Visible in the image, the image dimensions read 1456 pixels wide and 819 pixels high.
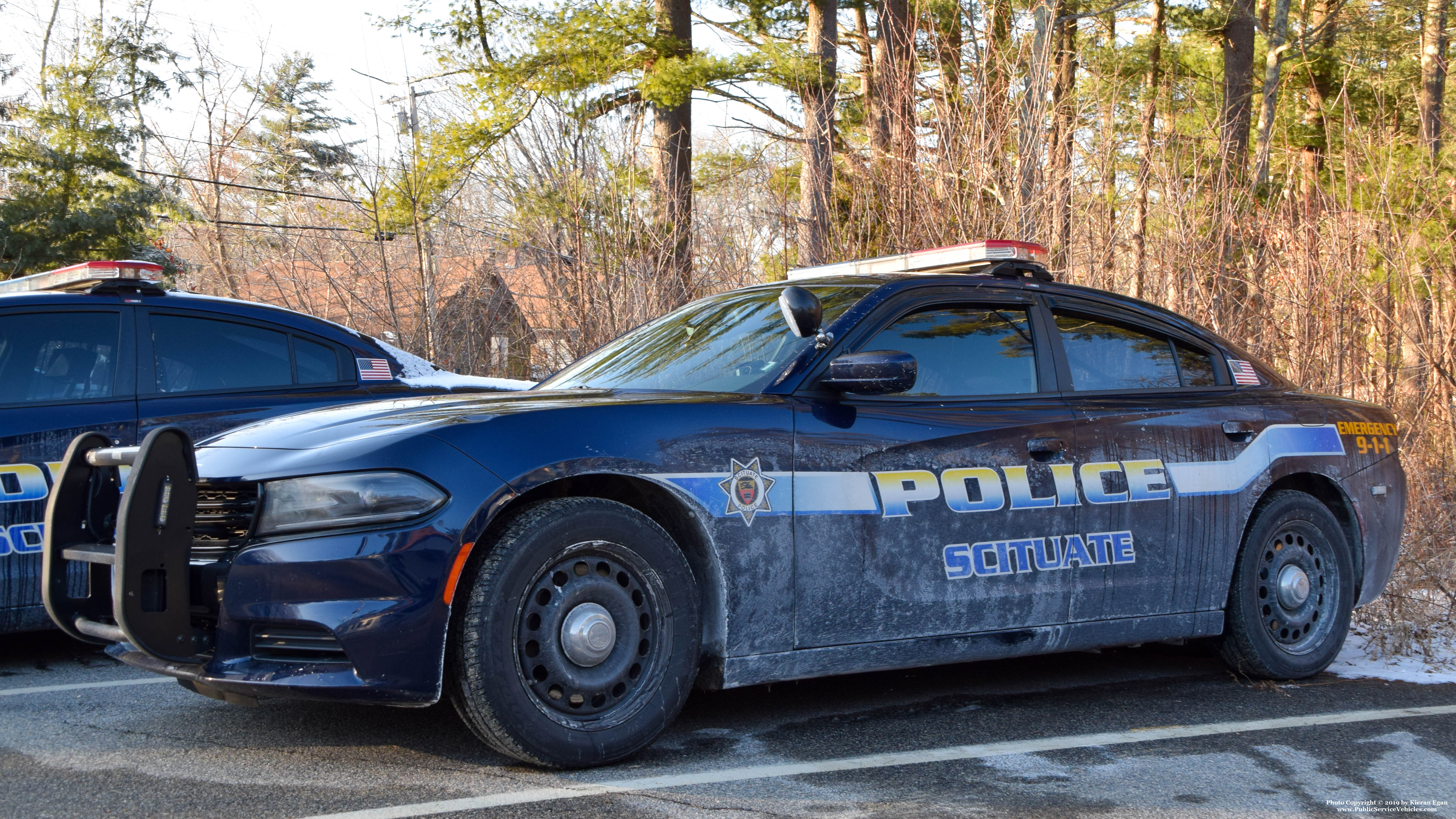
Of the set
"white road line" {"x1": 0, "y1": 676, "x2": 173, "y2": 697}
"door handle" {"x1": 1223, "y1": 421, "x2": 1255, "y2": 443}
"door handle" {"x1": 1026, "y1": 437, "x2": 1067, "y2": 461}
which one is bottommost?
"white road line" {"x1": 0, "y1": 676, "x2": 173, "y2": 697}

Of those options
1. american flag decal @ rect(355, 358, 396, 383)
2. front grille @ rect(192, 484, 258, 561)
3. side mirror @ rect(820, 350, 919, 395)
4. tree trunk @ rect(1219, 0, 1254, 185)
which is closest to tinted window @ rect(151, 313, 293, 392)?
american flag decal @ rect(355, 358, 396, 383)

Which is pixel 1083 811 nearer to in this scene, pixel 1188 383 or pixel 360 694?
pixel 360 694

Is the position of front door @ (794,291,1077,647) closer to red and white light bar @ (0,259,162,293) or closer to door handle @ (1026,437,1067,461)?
door handle @ (1026,437,1067,461)

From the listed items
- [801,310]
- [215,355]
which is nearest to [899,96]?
[215,355]

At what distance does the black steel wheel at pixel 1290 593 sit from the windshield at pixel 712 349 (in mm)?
2037

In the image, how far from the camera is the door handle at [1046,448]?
448 cm

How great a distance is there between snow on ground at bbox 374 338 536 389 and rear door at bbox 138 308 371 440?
338mm

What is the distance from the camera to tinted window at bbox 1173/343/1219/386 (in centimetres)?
523

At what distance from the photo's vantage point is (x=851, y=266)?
554 centimetres

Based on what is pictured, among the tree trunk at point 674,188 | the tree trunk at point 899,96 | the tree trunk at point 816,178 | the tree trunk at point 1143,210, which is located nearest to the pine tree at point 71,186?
the tree trunk at point 674,188

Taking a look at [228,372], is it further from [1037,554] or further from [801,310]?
[1037,554]

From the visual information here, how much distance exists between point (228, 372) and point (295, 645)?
300 centimetres

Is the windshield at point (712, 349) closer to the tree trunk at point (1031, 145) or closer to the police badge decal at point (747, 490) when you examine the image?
the police badge decal at point (747, 490)

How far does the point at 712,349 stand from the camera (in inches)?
181
